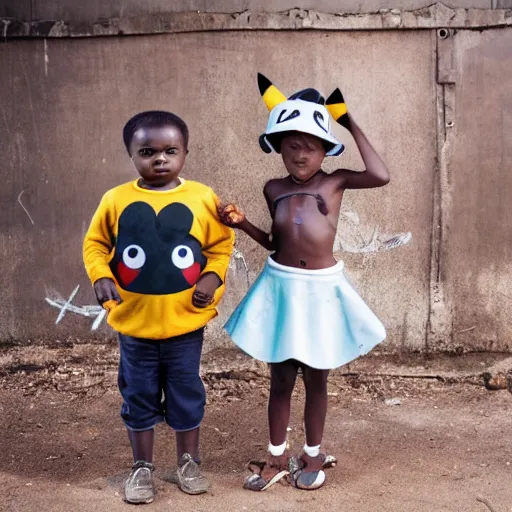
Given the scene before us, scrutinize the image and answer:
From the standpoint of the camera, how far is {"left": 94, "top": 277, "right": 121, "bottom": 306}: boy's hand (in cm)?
312

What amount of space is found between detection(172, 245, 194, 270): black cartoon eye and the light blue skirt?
32cm

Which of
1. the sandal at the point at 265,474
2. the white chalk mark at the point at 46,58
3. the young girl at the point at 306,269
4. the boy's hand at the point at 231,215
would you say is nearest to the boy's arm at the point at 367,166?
the young girl at the point at 306,269

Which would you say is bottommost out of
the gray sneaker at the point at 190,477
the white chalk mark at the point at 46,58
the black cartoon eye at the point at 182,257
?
the gray sneaker at the point at 190,477

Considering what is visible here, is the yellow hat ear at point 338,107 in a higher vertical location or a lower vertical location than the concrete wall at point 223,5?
lower

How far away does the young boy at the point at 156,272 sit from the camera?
3.17 m

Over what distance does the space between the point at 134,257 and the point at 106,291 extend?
174mm

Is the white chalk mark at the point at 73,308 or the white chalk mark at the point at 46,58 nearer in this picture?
the white chalk mark at the point at 46,58

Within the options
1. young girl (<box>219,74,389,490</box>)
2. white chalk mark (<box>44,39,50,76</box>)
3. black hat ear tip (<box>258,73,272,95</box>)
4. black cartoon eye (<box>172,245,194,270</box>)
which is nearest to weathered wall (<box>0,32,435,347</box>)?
white chalk mark (<box>44,39,50,76</box>)

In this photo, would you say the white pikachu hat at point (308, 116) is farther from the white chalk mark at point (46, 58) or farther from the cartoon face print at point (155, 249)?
the white chalk mark at point (46, 58)

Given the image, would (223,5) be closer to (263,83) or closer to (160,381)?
(263,83)

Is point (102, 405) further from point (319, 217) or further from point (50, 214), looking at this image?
point (319, 217)

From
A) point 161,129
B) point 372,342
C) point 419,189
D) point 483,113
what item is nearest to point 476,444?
point 372,342

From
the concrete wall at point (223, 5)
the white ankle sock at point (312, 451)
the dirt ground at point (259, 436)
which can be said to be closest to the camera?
the dirt ground at point (259, 436)

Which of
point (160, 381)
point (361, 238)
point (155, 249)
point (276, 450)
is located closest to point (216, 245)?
point (155, 249)
